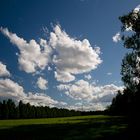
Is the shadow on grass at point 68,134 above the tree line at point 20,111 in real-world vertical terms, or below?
below

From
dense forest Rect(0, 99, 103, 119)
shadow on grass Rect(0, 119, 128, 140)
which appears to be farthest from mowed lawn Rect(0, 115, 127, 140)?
dense forest Rect(0, 99, 103, 119)

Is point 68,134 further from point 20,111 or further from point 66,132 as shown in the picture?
point 20,111

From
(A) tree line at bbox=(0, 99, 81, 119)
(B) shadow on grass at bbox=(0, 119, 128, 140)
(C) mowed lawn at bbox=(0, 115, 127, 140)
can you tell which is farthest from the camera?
(A) tree line at bbox=(0, 99, 81, 119)

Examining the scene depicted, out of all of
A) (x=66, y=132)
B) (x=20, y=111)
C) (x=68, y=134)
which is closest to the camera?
(x=68, y=134)

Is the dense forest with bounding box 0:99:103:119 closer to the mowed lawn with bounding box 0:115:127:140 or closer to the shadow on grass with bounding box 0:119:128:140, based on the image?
the mowed lawn with bounding box 0:115:127:140

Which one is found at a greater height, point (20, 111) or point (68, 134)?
point (20, 111)

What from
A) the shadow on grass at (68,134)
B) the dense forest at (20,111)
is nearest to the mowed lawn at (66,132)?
the shadow on grass at (68,134)

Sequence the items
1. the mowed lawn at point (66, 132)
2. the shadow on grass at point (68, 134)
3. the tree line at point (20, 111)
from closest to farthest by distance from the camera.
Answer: the shadow on grass at point (68, 134) < the mowed lawn at point (66, 132) < the tree line at point (20, 111)

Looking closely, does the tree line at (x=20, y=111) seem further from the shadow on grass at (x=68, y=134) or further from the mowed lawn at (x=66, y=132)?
the shadow on grass at (x=68, y=134)

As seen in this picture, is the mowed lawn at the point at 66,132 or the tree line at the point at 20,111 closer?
the mowed lawn at the point at 66,132

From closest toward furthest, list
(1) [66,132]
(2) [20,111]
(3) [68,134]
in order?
(3) [68,134] < (1) [66,132] < (2) [20,111]

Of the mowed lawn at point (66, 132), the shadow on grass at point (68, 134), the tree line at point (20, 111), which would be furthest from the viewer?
the tree line at point (20, 111)

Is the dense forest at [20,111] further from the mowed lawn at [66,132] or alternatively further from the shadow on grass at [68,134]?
the shadow on grass at [68,134]

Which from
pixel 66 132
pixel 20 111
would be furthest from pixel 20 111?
pixel 66 132
